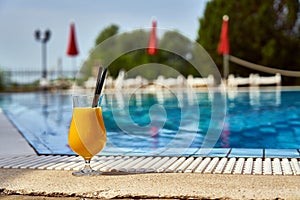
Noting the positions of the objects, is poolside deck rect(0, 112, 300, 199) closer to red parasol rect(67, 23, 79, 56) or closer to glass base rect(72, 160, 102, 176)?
glass base rect(72, 160, 102, 176)

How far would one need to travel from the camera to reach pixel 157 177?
2.36m

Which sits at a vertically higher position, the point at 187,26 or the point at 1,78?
the point at 187,26

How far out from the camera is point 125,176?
2.40 metres

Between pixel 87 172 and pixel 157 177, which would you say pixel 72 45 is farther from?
pixel 157 177

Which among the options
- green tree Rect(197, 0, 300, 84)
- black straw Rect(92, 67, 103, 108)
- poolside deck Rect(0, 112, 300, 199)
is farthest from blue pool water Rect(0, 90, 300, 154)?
green tree Rect(197, 0, 300, 84)

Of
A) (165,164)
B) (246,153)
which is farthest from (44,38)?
(165,164)

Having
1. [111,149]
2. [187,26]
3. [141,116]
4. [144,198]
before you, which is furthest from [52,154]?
[187,26]

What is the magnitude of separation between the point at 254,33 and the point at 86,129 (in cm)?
1551

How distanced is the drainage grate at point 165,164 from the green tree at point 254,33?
13.7 meters

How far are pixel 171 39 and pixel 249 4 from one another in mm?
8460

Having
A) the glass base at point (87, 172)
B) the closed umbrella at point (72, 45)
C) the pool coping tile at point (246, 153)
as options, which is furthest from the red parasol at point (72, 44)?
the glass base at point (87, 172)

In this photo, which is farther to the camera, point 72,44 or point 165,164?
point 72,44

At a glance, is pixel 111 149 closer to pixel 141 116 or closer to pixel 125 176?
pixel 125 176

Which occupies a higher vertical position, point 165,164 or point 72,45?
point 72,45
